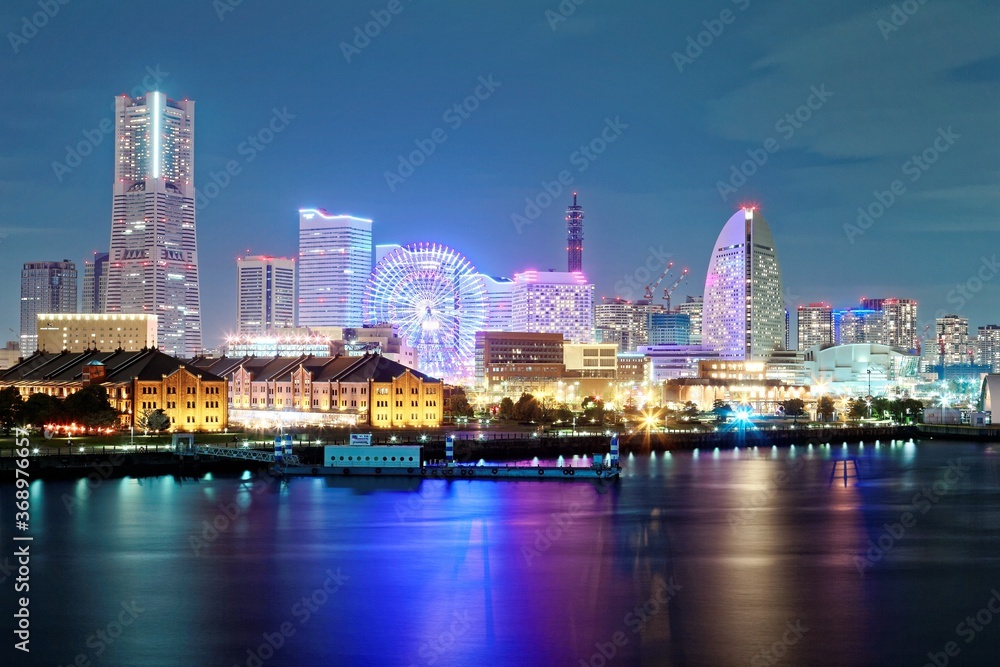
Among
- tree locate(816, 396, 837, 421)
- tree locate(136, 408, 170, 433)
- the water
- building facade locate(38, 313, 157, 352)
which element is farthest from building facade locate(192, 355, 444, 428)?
building facade locate(38, 313, 157, 352)

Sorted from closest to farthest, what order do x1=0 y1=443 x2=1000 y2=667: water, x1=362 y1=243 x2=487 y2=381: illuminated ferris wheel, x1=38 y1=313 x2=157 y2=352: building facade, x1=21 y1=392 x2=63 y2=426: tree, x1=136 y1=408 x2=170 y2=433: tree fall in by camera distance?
1. x1=0 y1=443 x2=1000 y2=667: water
2. x1=21 y1=392 x2=63 y2=426: tree
3. x1=136 y1=408 x2=170 y2=433: tree
4. x1=362 y1=243 x2=487 y2=381: illuminated ferris wheel
5. x1=38 y1=313 x2=157 y2=352: building facade

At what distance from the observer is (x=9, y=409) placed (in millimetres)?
78562

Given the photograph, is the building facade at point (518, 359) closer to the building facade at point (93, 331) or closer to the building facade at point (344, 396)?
the building facade at point (93, 331)

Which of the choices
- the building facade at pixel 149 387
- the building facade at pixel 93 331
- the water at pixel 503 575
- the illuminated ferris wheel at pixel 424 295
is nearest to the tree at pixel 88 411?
the building facade at pixel 149 387

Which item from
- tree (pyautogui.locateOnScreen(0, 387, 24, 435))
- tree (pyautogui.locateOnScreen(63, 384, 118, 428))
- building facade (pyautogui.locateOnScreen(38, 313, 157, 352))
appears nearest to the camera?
tree (pyautogui.locateOnScreen(0, 387, 24, 435))

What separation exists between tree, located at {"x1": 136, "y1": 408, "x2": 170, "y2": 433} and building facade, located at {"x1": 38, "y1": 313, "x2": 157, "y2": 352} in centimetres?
9827

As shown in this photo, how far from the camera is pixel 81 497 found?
55750 mm

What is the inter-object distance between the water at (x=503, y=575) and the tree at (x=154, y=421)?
18.3 m

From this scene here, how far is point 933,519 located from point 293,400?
195 feet

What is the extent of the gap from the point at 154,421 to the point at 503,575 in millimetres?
48599

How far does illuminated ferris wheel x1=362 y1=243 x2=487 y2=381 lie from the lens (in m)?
119

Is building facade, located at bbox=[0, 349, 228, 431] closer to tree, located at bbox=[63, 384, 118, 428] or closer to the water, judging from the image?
tree, located at bbox=[63, 384, 118, 428]

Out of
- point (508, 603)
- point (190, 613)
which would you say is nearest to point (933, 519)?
point (508, 603)

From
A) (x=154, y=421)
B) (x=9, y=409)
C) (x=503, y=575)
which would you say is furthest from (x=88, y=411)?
(x=503, y=575)
